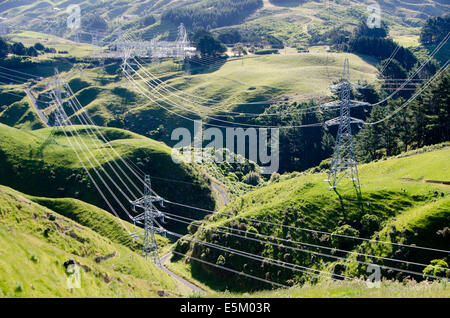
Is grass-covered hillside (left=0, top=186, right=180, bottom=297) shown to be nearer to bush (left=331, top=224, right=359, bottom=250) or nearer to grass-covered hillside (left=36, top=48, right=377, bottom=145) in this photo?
bush (left=331, top=224, right=359, bottom=250)

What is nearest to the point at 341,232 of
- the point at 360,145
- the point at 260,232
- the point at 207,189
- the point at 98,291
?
the point at 260,232

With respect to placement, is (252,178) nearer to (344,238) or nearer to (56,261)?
(344,238)

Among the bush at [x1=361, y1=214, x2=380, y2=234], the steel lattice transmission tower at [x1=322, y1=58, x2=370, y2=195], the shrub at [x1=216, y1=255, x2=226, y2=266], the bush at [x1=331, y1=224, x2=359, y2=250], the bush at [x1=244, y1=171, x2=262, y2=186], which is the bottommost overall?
the bush at [x1=244, y1=171, x2=262, y2=186]

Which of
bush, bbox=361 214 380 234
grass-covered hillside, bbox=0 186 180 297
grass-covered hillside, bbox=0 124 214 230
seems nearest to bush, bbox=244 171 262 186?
grass-covered hillside, bbox=0 124 214 230

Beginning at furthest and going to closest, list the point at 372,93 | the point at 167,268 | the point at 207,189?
1. the point at 372,93
2. the point at 207,189
3. the point at 167,268
